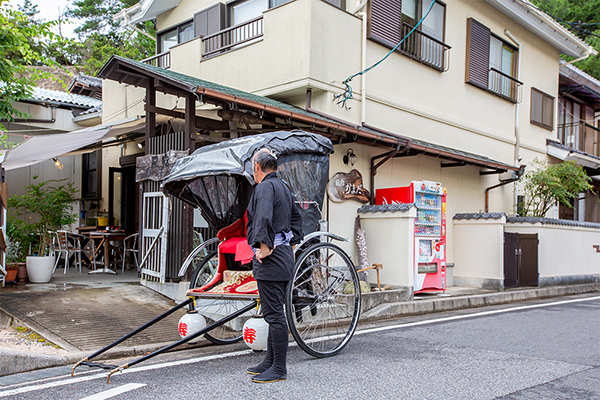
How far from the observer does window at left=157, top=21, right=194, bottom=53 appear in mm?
14209

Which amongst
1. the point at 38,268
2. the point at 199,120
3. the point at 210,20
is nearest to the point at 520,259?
the point at 199,120

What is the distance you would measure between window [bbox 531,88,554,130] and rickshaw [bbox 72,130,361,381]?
42.7ft

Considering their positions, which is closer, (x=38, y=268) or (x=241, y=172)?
(x=241, y=172)

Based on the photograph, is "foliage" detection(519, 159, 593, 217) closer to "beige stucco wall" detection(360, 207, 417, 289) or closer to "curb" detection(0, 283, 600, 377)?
"curb" detection(0, 283, 600, 377)

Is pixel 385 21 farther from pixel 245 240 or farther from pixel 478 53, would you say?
pixel 245 240

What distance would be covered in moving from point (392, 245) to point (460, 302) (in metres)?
1.74

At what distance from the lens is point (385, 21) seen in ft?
38.5

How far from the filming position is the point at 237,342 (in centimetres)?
634

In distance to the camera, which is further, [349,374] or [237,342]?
[237,342]

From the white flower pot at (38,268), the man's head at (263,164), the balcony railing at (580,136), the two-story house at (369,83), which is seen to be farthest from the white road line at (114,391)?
the balcony railing at (580,136)

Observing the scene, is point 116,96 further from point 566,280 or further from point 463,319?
point 566,280

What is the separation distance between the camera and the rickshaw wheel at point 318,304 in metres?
5.43

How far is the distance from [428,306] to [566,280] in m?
6.41

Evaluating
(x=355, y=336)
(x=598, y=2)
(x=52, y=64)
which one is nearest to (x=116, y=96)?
(x=52, y=64)
